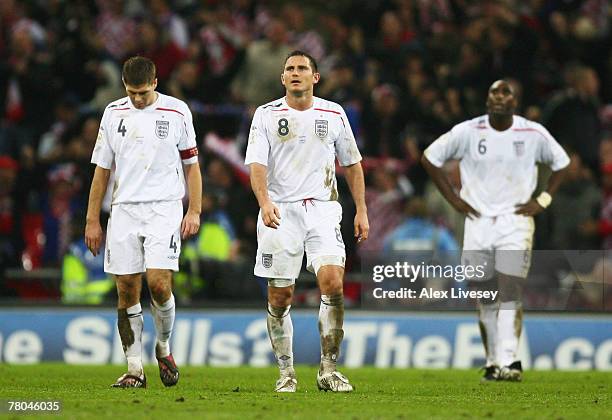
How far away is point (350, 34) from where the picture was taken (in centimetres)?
1892

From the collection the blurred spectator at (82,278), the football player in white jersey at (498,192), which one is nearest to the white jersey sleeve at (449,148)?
the football player in white jersey at (498,192)

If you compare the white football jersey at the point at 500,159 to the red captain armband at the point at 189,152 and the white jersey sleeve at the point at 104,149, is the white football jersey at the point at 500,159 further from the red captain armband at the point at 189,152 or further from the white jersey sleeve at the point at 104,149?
the white jersey sleeve at the point at 104,149

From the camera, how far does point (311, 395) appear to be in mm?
9727

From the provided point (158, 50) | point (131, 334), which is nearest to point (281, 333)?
point (131, 334)

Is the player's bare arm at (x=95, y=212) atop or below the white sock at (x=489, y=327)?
atop

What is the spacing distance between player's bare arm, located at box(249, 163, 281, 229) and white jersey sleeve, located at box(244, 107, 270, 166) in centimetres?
5

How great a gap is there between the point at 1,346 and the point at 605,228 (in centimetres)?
749

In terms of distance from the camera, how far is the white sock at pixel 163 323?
34.1 ft

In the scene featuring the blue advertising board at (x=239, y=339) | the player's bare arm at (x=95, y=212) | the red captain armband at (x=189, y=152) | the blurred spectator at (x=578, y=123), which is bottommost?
the blue advertising board at (x=239, y=339)

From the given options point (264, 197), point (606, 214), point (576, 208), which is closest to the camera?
point (264, 197)

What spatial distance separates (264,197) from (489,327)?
3797 millimetres

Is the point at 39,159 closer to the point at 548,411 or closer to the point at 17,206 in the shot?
the point at 17,206

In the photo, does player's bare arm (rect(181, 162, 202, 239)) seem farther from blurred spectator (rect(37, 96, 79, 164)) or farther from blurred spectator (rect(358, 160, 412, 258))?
blurred spectator (rect(37, 96, 79, 164))

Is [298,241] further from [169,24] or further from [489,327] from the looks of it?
[169,24]
